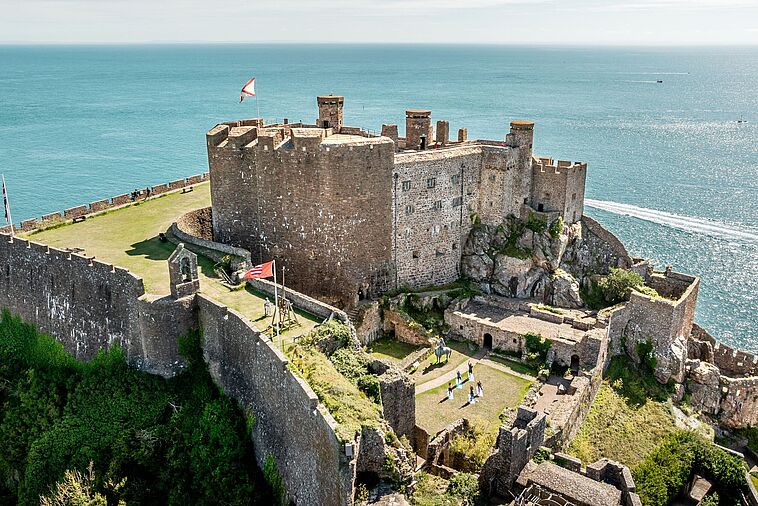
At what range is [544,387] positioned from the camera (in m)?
39.1

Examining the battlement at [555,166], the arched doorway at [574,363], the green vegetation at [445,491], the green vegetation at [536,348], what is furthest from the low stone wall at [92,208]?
the arched doorway at [574,363]

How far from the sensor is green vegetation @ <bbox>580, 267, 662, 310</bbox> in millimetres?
46500

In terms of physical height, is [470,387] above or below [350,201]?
below

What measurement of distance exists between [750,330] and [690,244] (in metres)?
15.8

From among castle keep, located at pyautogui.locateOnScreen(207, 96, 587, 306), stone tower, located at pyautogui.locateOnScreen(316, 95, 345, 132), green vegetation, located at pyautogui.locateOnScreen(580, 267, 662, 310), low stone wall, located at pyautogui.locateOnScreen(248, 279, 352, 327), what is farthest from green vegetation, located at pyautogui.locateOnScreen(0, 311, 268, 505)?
green vegetation, located at pyautogui.locateOnScreen(580, 267, 662, 310)

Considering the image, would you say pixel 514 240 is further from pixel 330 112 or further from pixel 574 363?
pixel 330 112

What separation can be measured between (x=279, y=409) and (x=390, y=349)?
16.7 m

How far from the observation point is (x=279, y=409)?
2611 cm

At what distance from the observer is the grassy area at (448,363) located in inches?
1549

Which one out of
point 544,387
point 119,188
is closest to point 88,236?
point 544,387

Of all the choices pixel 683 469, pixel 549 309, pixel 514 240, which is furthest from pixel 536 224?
pixel 683 469

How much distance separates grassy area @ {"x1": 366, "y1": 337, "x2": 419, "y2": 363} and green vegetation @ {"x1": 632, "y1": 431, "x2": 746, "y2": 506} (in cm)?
1451

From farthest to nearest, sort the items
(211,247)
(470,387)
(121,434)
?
(211,247) < (470,387) < (121,434)

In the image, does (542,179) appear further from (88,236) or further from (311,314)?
(88,236)
